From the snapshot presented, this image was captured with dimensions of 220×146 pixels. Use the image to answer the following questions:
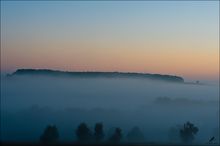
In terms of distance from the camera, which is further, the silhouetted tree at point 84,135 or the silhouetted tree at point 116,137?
the silhouetted tree at point 116,137

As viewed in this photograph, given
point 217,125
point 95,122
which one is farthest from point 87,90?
point 217,125

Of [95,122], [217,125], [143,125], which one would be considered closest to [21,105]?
[95,122]

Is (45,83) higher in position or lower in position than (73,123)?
higher

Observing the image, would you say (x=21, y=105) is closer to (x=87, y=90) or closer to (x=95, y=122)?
(x=87, y=90)

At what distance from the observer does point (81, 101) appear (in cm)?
14512

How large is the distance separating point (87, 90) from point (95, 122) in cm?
2712

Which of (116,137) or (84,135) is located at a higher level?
(84,135)

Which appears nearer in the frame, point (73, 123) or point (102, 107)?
point (73, 123)

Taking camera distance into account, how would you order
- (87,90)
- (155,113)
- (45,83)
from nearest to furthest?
(155,113) < (87,90) < (45,83)

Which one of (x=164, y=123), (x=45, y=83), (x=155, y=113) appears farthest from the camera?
(x=45, y=83)

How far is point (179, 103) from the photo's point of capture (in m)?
147

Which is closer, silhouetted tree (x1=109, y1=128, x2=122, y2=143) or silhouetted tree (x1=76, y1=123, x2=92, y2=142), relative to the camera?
silhouetted tree (x1=76, y1=123, x2=92, y2=142)

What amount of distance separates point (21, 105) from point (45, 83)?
18.4 m

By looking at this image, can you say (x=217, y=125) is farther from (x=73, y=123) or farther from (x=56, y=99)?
(x=56, y=99)
